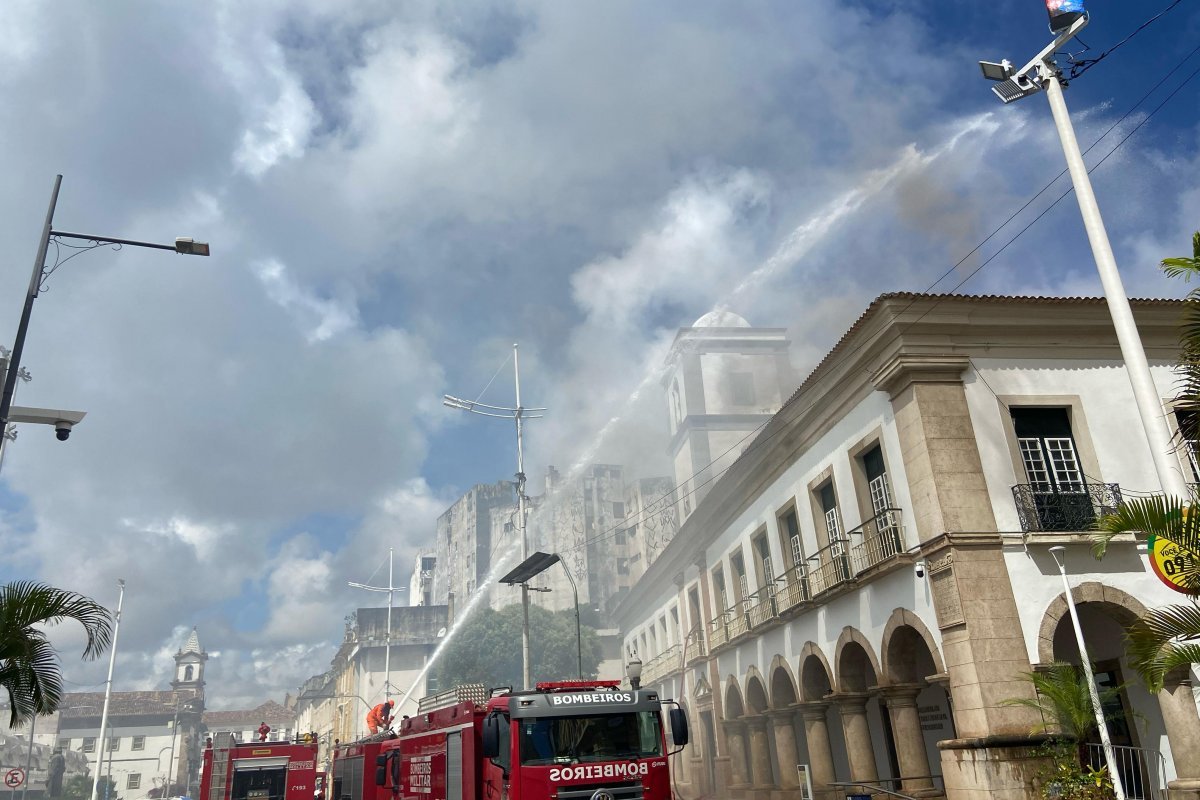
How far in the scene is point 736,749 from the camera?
33.7 meters

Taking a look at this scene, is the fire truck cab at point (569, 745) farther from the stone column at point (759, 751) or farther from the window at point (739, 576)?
the window at point (739, 576)

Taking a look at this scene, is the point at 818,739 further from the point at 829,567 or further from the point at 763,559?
the point at 763,559

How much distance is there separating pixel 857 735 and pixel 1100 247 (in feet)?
47.2

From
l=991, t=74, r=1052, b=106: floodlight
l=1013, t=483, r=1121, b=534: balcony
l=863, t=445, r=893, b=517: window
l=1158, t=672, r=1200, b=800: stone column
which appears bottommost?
l=1158, t=672, r=1200, b=800: stone column

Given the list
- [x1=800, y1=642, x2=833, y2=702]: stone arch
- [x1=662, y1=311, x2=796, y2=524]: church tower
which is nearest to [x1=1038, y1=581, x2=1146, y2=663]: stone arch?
[x1=800, y1=642, x2=833, y2=702]: stone arch

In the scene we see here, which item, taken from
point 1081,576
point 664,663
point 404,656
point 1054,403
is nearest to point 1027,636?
point 1081,576

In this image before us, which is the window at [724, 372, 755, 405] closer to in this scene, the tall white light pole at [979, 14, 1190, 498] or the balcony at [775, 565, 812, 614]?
the balcony at [775, 565, 812, 614]

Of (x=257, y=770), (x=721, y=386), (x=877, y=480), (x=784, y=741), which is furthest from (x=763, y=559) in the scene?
(x=721, y=386)

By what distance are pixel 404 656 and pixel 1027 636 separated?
8815 centimetres

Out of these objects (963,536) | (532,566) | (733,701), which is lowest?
(733,701)

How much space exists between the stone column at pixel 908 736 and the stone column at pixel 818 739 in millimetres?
4510

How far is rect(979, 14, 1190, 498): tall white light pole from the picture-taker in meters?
12.7

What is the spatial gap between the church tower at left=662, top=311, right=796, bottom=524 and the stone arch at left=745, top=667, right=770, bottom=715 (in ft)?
87.1

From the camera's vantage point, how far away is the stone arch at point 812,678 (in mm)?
26078
